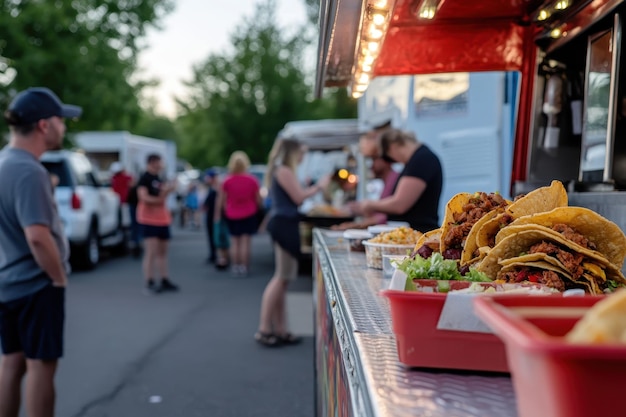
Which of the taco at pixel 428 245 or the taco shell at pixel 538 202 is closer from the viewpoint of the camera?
the taco shell at pixel 538 202

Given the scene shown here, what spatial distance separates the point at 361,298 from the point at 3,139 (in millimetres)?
15556

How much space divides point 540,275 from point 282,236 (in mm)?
5265

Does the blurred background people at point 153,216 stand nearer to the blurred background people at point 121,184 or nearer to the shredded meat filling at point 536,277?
the blurred background people at point 121,184

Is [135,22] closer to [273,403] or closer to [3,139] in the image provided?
[3,139]

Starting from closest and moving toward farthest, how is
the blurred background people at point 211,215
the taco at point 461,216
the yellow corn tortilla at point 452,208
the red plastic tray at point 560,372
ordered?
1. the red plastic tray at point 560,372
2. the taco at point 461,216
3. the yellow corn tortilla at point 452,208
4. the blurred background people at point 211,215

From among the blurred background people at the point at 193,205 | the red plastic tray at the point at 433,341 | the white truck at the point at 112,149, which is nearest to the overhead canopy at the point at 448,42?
the red plastic tray at the point at 433,341

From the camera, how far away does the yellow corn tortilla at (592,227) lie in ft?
6.28

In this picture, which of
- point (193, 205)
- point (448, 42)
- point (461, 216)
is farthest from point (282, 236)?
point (193, 205)

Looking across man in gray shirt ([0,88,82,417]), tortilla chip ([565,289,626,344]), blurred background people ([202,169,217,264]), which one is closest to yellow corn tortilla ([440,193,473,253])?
tortilla chip ([565,289,626,344])

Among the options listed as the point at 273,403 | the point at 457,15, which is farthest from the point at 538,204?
the point at 273,403

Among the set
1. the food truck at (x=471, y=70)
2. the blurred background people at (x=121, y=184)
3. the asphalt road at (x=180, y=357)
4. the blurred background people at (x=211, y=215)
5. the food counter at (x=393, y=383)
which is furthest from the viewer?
the blurred background people at (x=121, y=184)

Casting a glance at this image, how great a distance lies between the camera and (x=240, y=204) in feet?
39.7

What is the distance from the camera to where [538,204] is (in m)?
2.21

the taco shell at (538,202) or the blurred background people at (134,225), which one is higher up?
the taco shell at (538,202)
